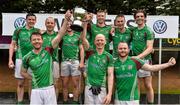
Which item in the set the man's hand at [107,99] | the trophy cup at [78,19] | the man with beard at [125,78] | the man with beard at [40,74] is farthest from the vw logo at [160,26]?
the man's hand at [107,99]

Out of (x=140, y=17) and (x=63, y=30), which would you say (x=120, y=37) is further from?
(x=63, y=30)

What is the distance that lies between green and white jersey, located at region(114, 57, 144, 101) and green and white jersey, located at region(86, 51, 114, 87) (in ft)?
0.59

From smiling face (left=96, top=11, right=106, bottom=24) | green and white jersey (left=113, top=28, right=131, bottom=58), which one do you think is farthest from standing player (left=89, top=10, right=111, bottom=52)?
green and white jersey (left=113, top=28, right=131, bottom=58)

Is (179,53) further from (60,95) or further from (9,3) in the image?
(60,95)

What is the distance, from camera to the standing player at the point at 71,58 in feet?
28.7

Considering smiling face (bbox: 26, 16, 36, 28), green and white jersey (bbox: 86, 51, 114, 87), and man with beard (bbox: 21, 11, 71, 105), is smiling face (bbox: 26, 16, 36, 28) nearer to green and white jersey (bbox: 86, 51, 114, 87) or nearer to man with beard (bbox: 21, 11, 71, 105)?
man with beard (bbox: 21, 11, 71, 105)

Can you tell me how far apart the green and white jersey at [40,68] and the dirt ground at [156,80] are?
17.0 ft

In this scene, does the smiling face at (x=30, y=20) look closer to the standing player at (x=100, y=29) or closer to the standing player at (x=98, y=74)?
the standing player at (x=100, y=29)

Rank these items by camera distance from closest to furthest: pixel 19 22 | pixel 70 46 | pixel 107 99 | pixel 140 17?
1. pixel 107 99
2. pixel 140 17
3. pixel 70 46
4. pixel 19 22

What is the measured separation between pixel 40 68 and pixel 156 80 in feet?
30.1

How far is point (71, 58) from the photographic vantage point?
8820 mm

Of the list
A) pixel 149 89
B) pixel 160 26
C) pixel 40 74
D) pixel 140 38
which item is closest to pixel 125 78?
pixel 40 74

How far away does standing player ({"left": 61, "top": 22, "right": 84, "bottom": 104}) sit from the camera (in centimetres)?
876

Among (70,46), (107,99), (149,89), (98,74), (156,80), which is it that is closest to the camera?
(107,99)
